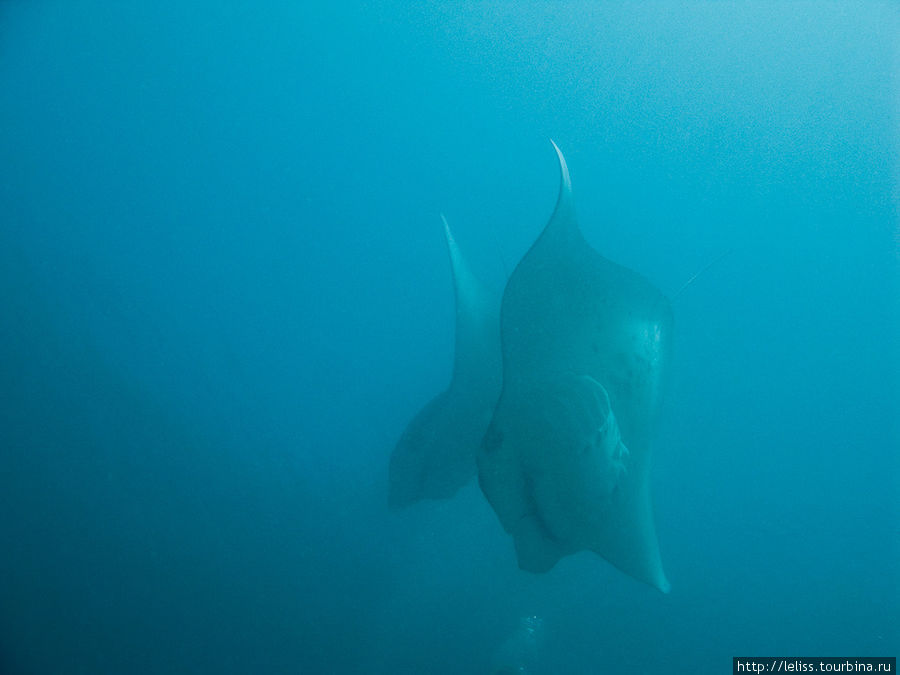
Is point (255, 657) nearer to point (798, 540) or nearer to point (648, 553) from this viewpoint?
point (648, 553)

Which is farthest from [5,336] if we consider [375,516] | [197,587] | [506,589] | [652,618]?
[652,618]

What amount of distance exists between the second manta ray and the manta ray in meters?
0.88

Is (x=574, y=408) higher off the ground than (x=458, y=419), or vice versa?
(x=574, y=408)

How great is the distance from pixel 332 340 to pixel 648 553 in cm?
984

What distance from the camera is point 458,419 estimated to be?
12.0 feet

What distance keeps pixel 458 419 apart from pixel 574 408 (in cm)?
136

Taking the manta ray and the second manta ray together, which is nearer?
the second manta ray

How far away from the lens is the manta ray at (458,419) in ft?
11.7

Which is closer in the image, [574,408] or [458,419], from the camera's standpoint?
[574,408]

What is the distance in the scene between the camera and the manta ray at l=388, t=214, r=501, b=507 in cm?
357

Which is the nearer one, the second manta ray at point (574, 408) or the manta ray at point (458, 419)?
the second manta ray at point (574, 408)

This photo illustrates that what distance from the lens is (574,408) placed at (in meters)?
2.40

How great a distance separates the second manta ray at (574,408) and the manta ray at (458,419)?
2.88ft

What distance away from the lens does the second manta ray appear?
7.77 feet
